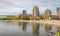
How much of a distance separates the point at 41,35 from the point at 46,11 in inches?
4386

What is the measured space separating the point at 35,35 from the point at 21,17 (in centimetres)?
10138

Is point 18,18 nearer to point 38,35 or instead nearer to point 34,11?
point 34,11

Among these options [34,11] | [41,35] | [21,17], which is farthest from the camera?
[34,11]

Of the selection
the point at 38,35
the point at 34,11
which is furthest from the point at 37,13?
the point at 38,35

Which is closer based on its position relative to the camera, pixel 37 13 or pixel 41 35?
pixel 41 35

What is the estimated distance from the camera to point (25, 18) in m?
132

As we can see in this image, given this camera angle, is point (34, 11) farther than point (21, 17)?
Yes

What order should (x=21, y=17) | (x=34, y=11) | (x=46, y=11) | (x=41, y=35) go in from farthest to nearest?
(x=34, y=11) → (x=46, y=11) → (x=21, y=17) → (x=41, y=35)

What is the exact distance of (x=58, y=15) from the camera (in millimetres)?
126688

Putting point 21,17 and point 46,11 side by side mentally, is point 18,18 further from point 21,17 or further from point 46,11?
point 46,11

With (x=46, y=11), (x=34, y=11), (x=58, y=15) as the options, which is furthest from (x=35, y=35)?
(x=34, y=11)

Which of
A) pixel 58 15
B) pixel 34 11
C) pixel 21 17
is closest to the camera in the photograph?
pixel 58 15

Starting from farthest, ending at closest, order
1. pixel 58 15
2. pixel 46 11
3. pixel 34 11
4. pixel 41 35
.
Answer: pixel 34 11 < pixel 46 11 < pixel 58 15 < pixel 41 35

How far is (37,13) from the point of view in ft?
493
